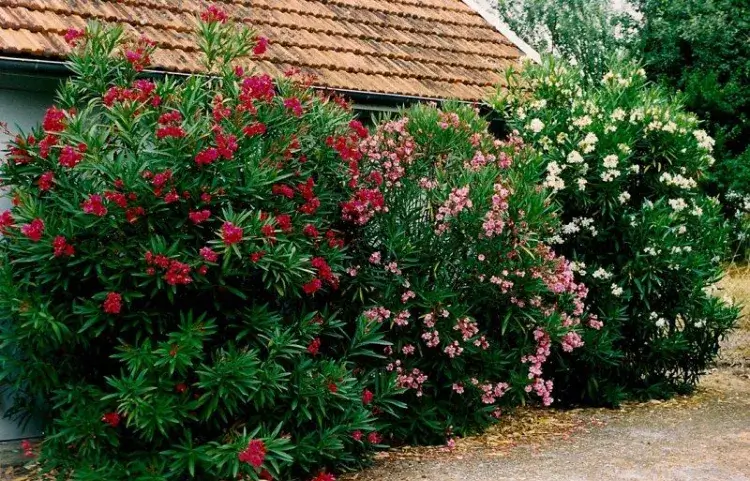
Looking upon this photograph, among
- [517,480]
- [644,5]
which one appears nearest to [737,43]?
[644,5]

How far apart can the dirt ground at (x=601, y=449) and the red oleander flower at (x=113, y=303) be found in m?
1.66

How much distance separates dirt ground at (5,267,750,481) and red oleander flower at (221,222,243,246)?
78.1 inches

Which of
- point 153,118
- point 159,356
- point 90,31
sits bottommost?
point 159,356

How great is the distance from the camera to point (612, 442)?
8164 millimetres

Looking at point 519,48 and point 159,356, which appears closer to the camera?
point 159,356

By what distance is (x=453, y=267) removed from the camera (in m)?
8.07

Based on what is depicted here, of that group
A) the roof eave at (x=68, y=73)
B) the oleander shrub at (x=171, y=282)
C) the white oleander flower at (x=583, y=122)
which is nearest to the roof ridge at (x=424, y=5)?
the roof eave at (x=68, y=73)

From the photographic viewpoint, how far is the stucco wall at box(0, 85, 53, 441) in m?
7.61

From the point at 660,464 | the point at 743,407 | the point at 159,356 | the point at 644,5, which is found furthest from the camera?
the point at 644,5

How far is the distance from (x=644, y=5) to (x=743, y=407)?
13.3 m

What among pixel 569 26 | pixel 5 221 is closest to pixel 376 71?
pixel 5 221

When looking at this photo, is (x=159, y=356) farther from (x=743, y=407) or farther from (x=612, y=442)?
(x=743, y=407)

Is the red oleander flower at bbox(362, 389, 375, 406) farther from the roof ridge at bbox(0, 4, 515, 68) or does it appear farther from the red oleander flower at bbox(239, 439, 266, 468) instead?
the roof ridge at bbox(0, 4, 515, 68)

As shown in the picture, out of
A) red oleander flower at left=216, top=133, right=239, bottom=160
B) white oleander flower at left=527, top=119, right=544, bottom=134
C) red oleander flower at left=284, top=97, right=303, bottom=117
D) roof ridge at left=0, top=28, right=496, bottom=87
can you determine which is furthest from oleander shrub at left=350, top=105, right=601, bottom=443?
roof ridge at left=0, top=28, right=496, bottom=87
